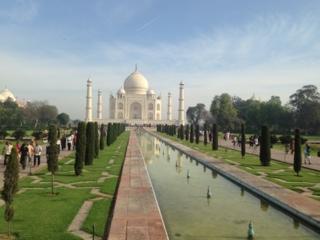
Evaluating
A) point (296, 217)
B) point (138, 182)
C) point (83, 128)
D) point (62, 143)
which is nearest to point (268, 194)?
point (296, 217)

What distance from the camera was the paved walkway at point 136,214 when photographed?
4820mm

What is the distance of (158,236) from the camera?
4.76 metres

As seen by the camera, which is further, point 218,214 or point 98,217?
point 218,214

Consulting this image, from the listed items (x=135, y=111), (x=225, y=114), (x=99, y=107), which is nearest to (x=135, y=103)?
(x=135, y=111)

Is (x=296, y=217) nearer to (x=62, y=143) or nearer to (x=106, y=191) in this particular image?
(x=106, y=191)

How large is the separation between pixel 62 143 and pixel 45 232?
14.6 m

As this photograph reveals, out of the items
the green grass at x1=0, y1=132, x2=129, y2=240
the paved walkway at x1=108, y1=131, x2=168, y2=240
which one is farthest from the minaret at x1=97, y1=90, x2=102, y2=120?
the paved walkway at x1=108, y1=131, x2=168, y2=240

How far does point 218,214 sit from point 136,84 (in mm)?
66390

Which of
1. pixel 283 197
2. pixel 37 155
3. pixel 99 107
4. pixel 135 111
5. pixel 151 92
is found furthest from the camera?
pixel 135 111

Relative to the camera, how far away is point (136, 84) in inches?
2835

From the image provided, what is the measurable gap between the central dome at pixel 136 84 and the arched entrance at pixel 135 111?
241cm

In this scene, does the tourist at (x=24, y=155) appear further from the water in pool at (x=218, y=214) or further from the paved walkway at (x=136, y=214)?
the water in pool at (x=218, y=214)

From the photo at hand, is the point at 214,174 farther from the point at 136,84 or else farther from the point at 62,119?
the point at 136,84

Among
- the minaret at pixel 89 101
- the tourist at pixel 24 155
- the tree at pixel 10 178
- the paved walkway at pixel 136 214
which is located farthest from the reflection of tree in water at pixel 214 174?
the minaret at pixel 89 101
